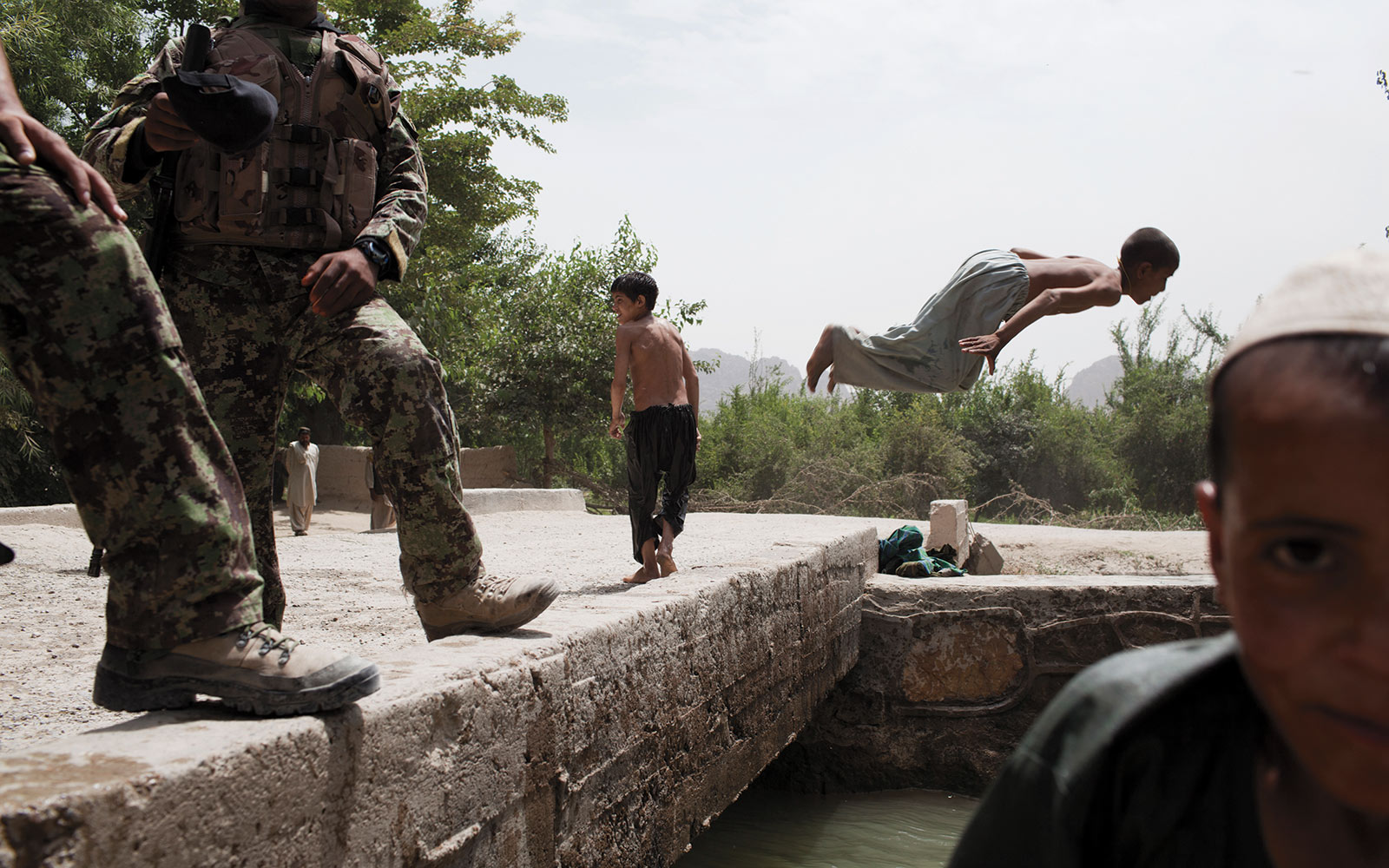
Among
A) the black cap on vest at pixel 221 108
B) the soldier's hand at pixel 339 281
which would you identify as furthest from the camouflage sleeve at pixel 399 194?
the black cap on vest at pixel 221 108

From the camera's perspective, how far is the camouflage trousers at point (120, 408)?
5.34ft

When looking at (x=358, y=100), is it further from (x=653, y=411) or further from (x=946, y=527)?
(x=946, y=527)

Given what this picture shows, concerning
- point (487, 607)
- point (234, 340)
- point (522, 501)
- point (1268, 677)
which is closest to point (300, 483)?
point (522, 501)

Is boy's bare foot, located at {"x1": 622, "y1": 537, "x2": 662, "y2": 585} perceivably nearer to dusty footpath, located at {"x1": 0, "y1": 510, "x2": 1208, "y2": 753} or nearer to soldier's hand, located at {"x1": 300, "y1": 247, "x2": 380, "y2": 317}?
dusty footpath, located at {"x1": 0, "y1": 510, "x2": 1208, "y2": 753}

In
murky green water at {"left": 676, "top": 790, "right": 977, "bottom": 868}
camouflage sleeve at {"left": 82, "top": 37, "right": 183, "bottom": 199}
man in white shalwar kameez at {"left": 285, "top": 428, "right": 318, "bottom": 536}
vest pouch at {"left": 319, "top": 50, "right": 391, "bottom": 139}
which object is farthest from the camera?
man in white shalwar kameez at {"left": 285, "top": 428, "right": 318, "bottom": 536}

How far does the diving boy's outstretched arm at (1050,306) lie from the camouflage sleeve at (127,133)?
11.5 feet

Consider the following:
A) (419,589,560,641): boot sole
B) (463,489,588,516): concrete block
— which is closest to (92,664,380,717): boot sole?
(419,589,560,641): boot sole

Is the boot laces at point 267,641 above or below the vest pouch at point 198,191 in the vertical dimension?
below

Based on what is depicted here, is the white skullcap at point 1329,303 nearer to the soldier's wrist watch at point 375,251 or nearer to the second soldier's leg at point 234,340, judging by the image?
the soldier's wrist watch at point 375,251

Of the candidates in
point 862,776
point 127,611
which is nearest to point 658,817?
point 127,611

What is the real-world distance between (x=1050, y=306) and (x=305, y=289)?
350 cm

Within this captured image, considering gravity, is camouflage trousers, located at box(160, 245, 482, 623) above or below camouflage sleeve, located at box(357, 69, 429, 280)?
A: below

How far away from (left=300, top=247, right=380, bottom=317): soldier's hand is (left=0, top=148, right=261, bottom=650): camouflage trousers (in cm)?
67

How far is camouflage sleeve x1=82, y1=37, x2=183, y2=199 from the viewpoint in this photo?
2.40m
